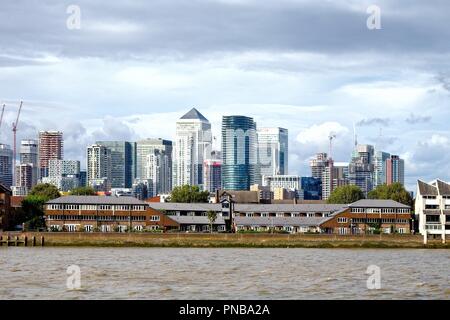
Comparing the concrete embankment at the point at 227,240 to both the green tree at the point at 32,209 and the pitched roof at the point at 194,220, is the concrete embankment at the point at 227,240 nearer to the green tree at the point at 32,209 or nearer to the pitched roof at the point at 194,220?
the pitched roof at the point at 194,220

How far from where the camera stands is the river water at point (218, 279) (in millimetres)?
53781

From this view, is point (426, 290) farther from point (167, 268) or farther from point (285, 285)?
point (167, 268)

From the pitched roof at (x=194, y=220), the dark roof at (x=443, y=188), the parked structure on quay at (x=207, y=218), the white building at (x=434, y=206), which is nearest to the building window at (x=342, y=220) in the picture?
the parked structure on quay at (x=207, y=218)

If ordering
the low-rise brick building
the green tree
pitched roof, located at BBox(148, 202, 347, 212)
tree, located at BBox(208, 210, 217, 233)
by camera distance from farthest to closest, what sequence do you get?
1. pitched roof, located at BBox(148, 202, 347, 212)
2. the green tree
3. tree, located at BBox(208, 210, 217, 233)
4. the low-rise brick building

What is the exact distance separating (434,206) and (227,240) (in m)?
47.9

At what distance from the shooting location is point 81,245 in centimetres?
13100

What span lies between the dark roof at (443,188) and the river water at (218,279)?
78.1 m

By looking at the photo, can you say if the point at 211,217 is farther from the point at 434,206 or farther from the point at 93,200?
the point at 434,206

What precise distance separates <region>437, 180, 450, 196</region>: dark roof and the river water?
7815 centimetres

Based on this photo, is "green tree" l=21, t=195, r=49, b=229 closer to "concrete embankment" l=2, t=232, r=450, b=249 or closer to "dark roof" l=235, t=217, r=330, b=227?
"concrete embankment" l=2, t=232, r=450, b=249

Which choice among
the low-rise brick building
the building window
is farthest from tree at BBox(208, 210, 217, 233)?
the building window

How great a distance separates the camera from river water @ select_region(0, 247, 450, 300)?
5378 centimetres
